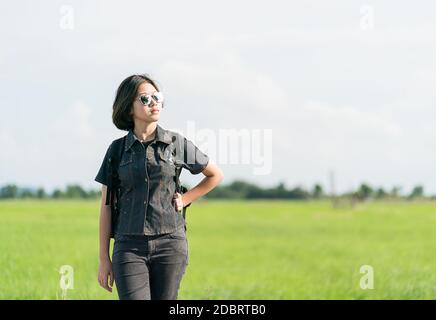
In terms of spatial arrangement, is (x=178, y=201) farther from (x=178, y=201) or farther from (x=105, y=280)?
(x=105, y=280)

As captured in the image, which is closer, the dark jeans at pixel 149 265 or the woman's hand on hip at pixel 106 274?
the dark jeans at pixel 149 265

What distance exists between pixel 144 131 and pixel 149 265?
0.96 metres

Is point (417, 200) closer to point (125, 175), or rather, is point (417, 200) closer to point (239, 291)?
point (239, 291)

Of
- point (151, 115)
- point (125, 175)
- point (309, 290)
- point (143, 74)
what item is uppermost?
point (143, 74)

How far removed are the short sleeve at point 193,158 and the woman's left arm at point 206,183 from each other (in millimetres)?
51

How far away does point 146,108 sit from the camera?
4.61 m

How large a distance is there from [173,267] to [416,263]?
9.61 m

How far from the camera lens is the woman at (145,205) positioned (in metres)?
4.52

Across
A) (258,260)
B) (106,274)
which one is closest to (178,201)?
(106,274)

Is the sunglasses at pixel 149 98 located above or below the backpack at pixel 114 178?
above

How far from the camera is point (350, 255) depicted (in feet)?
54.5

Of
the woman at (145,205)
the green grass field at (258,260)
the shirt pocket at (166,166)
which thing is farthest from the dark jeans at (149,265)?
the green grass field at (258,260)

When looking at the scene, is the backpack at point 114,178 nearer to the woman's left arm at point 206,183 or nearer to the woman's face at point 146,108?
the woman's left arm at point 206,183
